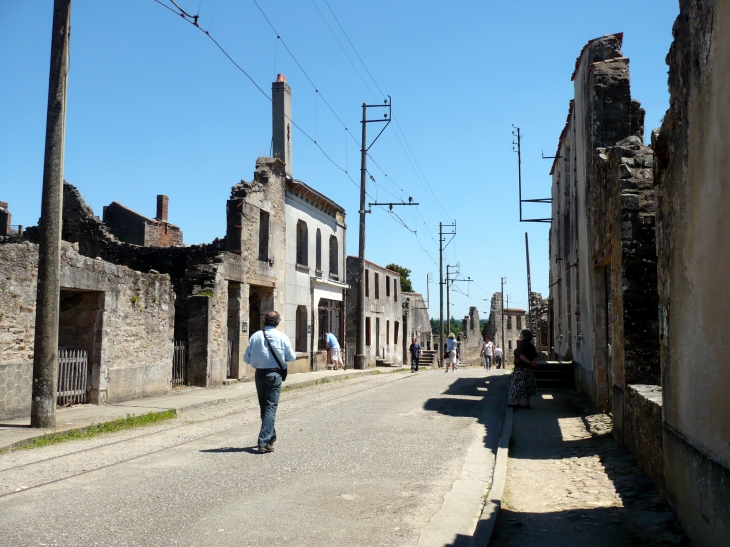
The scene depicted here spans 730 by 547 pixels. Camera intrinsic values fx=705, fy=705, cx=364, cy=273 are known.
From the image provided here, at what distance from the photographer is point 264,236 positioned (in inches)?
886

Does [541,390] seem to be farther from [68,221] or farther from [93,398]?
[68,221]

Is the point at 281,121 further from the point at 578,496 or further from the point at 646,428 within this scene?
the point at 578,496

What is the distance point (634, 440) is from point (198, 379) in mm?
12373

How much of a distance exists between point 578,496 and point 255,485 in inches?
119

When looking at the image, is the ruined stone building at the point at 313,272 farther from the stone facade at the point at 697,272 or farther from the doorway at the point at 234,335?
the stone facade at the point at 697,272

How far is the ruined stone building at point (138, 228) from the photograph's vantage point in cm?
2856

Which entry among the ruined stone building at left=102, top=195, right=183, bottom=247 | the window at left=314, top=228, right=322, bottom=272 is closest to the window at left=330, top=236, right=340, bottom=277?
the window at left=314, top=228, right=322, bottom=272

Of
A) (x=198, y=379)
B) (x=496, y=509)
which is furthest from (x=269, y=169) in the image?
(x=496, y=509)

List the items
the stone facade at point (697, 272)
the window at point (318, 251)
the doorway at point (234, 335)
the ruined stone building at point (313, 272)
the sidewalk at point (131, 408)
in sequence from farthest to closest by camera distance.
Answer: the window at point (318, 251), the ruined stone building at point (313, 272), the doorway at point (234, 335), the sidewalk at point (131, 408), the stone facade at point (697, 272)

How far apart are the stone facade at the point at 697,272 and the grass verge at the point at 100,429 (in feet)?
25.0

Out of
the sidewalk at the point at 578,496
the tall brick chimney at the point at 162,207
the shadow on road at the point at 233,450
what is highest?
the tall brick chimney at the point at 162,207

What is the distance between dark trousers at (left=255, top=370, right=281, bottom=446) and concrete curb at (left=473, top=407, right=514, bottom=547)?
2.64m

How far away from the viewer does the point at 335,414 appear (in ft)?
40.5

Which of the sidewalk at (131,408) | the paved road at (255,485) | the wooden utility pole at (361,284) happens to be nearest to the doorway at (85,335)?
the sidewalk at (131,408)
